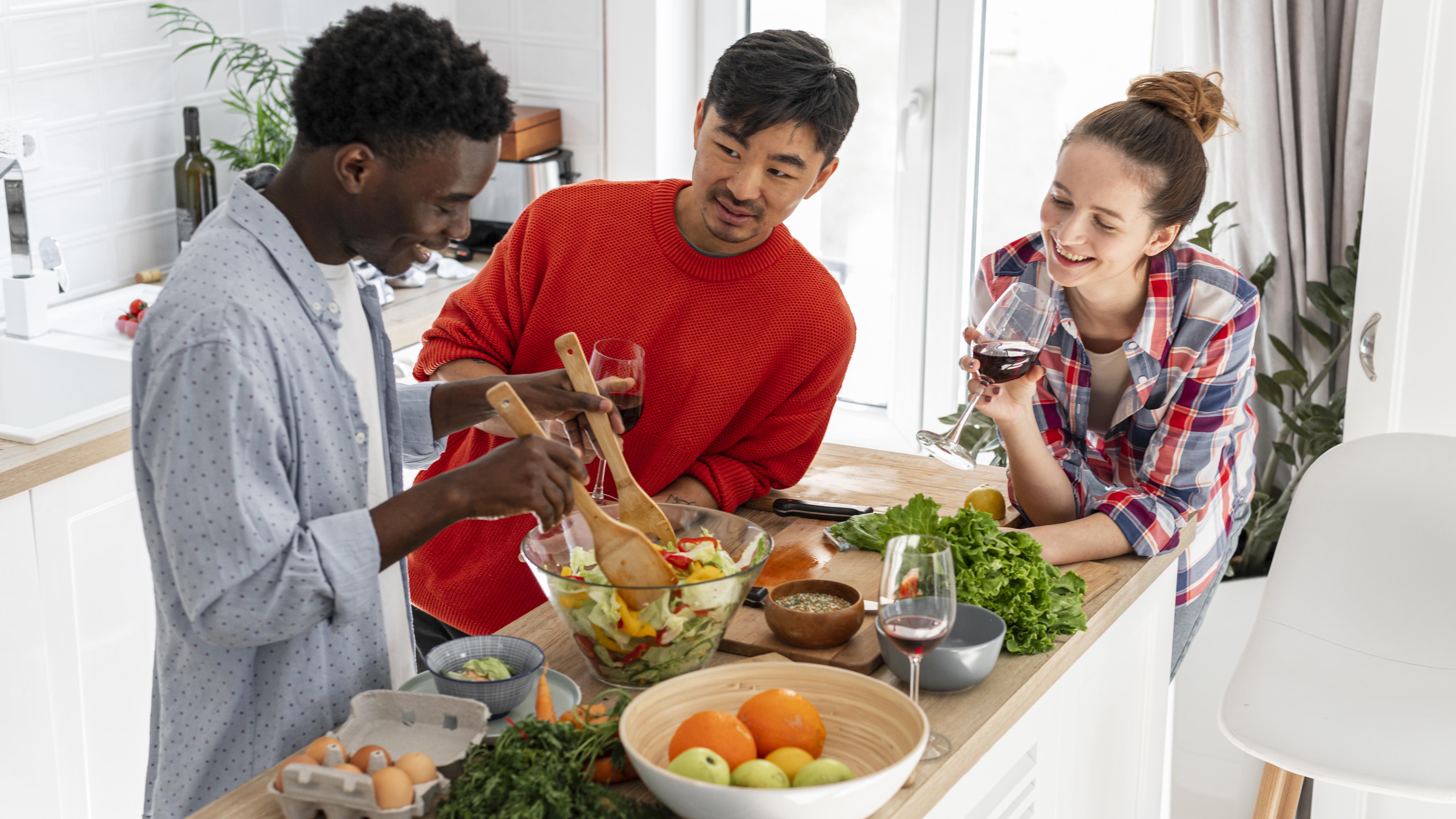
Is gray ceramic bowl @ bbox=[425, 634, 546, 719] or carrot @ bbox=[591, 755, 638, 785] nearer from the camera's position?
carrot @ bbox=[591, 755, 638, 785]

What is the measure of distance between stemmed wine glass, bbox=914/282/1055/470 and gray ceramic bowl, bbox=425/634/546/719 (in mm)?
650

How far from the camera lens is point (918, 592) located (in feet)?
4.25

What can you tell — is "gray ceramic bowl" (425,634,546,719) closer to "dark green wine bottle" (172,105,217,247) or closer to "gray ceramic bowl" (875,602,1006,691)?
"gray ceramic bowl" (875,602,1006,691)

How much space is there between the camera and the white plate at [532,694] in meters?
1.37

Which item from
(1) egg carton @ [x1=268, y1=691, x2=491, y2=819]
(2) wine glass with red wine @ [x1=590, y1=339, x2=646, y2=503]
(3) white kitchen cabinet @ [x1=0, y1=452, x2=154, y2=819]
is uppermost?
(2) wine glass with red wine @ [x1=590, y1=339, x2=646, y2=503]

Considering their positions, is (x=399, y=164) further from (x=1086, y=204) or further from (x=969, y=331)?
(x=1086, y=204)

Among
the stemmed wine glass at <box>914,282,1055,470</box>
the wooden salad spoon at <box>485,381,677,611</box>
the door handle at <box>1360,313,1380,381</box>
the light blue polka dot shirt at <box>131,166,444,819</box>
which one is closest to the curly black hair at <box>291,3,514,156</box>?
the light blue polka dot shirt at <box>131,166,444,819</box>

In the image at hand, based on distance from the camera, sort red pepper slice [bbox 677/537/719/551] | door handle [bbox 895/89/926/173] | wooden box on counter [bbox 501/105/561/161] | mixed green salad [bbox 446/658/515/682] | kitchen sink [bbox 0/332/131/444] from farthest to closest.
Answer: wooden box on counter [bbox 501/105/561/161], door handle [bbox 895/89/926/173], kitchen sink [bbox 0/332/131/444], red pepper slice [bbox 677/537/719/551], mixed green salad [bbox 446/658/515/682]

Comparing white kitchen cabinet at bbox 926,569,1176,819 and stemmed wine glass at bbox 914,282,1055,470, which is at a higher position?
stemmed wine glass at bbox 914,282,1055,470

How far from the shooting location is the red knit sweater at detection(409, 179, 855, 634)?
194 cm

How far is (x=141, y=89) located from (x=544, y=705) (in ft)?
8.21

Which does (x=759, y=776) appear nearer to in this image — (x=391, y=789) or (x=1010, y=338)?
(x=391, y=789)

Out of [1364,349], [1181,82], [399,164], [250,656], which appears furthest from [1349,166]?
[250,656]

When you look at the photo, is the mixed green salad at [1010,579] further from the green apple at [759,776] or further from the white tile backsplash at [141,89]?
the white tile backsplash at [141,89]
